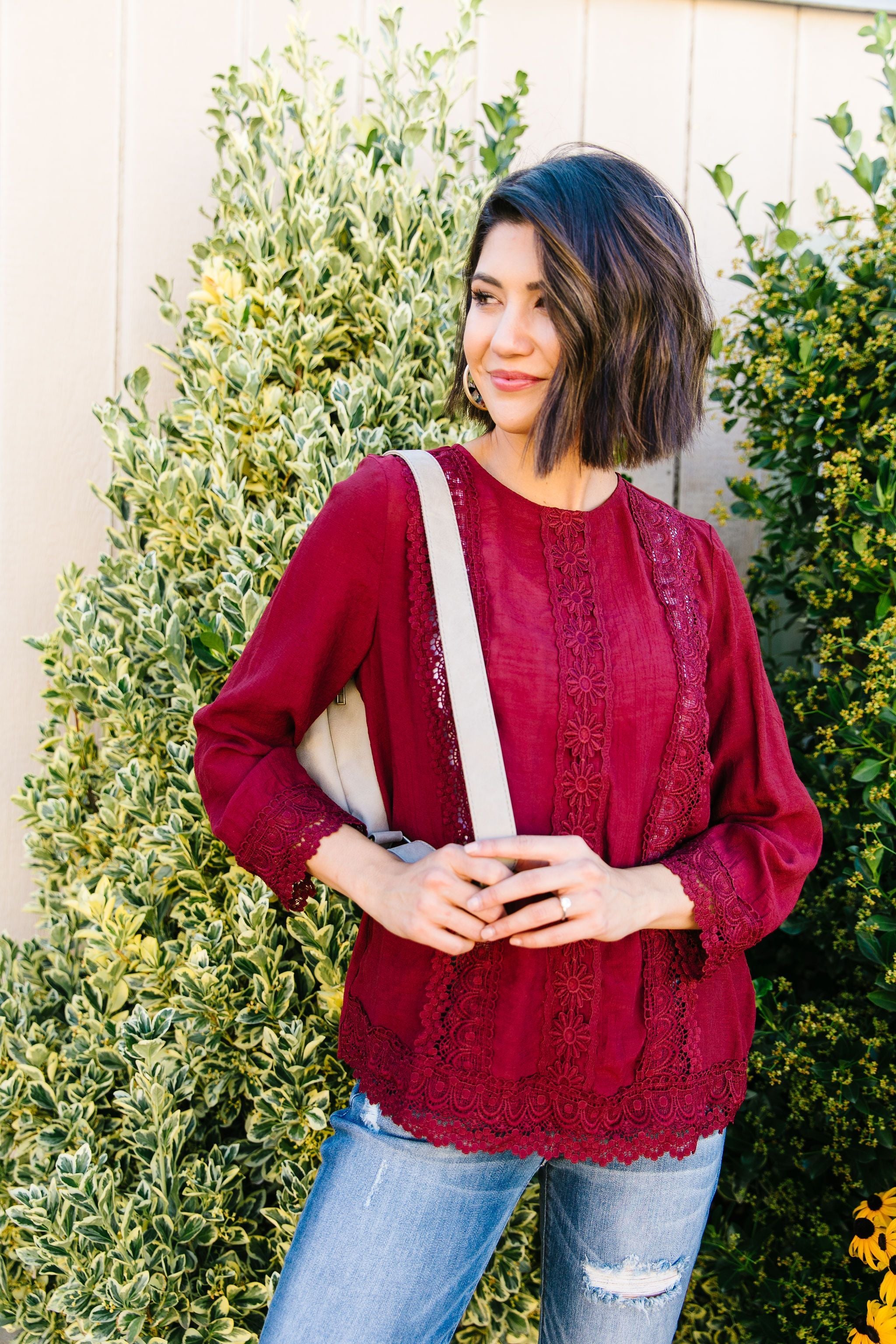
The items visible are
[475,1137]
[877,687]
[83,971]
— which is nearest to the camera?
[475,1137]

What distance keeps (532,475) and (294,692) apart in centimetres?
45

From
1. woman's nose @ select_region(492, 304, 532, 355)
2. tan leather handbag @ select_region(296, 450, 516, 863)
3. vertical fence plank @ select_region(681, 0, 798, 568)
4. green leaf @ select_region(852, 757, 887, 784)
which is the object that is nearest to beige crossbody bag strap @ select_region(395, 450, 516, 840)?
tan leather handbag @ select_region(296, 450, 516, 863)

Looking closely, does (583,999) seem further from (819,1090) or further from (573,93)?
(573,93)

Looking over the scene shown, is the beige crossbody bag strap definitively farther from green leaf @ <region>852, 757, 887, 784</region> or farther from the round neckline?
green leaf @ <region>852, 757, 887, 784</region>

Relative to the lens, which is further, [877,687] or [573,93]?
[573,93]

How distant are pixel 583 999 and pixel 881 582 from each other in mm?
1201

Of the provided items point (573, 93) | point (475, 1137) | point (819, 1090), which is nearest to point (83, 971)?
point (475, 1137)

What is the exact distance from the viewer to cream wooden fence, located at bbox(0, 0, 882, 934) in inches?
98.3

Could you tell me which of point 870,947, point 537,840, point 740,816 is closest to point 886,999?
point 870,947

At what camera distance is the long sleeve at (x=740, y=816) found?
55.2 inches

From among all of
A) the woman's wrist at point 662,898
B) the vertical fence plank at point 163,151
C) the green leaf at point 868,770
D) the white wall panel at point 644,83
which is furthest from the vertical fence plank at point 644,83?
the woman's wrist at point 662,898

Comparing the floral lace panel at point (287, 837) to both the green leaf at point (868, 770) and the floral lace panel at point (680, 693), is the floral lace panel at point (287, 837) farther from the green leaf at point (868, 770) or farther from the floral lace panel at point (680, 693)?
the green leaf at point (868, 770)

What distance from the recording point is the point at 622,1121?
1347 mm

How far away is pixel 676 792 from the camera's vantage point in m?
1.45
